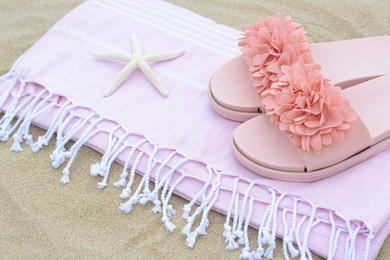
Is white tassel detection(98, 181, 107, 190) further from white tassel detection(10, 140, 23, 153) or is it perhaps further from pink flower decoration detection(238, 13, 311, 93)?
pink flower decoration detection(238, 13, 311, 93)

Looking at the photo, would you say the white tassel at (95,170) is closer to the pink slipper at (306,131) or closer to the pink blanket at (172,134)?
the pink blanket at (172,134)

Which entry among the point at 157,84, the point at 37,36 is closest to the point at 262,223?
the point at 157,84

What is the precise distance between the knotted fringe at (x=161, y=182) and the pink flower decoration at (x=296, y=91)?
0.50ft

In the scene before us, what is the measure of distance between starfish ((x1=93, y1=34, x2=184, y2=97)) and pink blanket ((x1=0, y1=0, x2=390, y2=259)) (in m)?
0.02


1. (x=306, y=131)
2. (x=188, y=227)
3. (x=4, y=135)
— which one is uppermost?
(x=306, y=131)

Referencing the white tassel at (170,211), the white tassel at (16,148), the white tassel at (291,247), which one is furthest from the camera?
the white tassel at (16,148)

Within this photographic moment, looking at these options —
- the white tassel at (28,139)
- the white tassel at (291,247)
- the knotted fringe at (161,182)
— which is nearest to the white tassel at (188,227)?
the knotted fringe at (161,182)

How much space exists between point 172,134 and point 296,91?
0.33m

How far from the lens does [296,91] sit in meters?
1.16

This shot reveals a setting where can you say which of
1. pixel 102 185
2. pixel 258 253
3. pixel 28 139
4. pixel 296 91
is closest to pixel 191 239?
pixel 258 253

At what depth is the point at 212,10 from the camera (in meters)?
1.82

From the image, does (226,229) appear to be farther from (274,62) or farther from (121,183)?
(274,62)

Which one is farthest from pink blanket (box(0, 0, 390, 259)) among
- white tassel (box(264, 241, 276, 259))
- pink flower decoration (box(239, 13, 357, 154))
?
pink flower decoration (box(239, 13, 357, 154))

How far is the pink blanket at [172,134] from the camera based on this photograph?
112 centimetres
